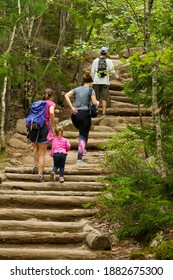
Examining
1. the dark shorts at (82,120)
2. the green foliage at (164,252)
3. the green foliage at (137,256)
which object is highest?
the dark shorts at (82,120)

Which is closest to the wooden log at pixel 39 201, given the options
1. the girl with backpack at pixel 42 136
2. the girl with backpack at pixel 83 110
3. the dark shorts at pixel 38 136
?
the girl with backpack at pixel 42 136

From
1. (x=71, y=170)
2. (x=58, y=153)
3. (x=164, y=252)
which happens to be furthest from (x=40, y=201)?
(x=164, y=252)

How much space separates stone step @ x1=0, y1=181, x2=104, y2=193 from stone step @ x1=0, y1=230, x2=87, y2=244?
247cm

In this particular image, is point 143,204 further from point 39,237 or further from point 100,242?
point 39,237

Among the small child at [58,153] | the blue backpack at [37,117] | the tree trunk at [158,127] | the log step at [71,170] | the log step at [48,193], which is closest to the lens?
the tree trunk at [158,127]

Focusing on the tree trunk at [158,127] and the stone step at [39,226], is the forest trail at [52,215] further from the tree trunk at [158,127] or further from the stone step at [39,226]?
the tree trunk at [158,127]

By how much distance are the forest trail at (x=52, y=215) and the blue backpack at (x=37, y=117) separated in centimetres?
113

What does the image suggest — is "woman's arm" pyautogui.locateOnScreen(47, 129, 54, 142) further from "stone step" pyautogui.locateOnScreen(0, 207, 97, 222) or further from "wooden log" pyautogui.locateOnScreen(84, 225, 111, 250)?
"wooden log" pyautogui.locateOnScreen(84, 225, 111, 250)

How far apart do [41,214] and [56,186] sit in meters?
1.51

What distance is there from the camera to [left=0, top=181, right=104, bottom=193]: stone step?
10.3m

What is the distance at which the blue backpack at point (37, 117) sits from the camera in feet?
35.3

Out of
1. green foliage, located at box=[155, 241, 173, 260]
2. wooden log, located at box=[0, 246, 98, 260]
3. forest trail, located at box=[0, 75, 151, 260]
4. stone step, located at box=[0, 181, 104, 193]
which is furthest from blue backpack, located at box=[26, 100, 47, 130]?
green foliage, located at box=[155, 241, 173, 260]

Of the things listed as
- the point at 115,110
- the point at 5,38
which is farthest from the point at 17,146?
the point at 115,110

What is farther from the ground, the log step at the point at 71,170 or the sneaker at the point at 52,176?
the sneaker at the point at 52,176
